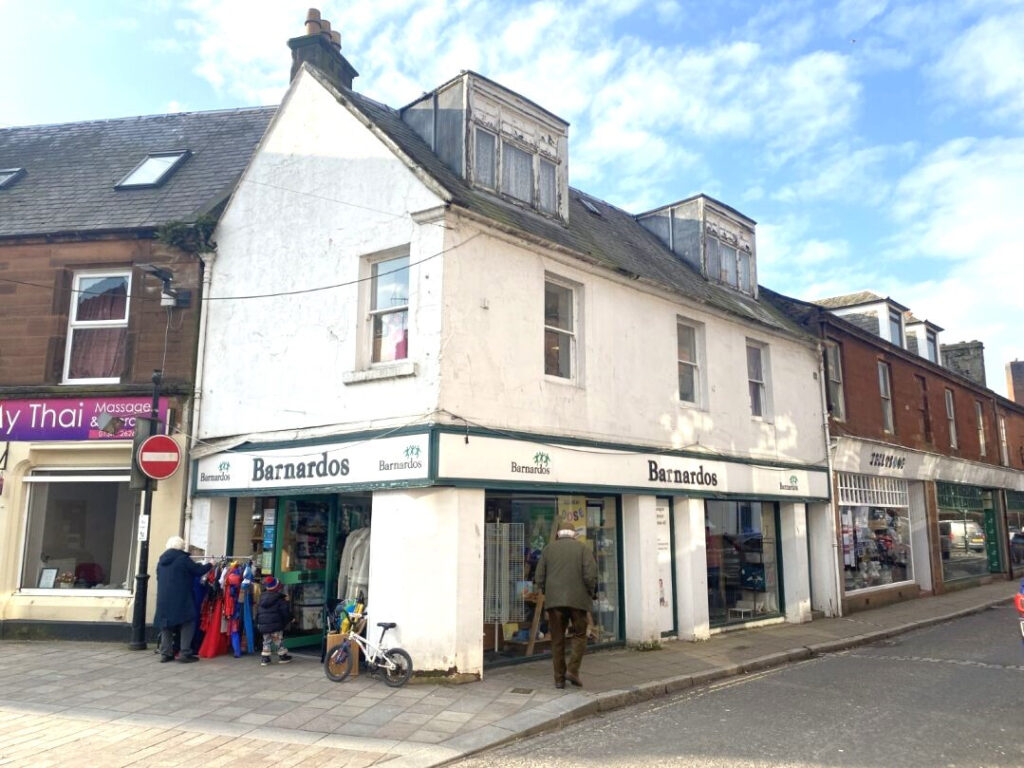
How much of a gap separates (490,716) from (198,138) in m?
12.8

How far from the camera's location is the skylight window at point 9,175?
14.3 m

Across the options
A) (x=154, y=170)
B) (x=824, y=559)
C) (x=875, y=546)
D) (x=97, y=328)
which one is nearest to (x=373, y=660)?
(x=97, y=328)

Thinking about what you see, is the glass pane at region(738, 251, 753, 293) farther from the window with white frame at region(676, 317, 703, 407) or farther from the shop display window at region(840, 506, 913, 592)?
the shop display window at region(840, 506, 913, 592)

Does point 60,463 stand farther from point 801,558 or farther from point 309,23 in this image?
point 801,558

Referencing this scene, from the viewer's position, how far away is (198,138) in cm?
1523

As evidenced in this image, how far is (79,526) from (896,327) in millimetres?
20276

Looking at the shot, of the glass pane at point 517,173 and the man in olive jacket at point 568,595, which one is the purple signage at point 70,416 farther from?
the man in olive jacket at point 568,595

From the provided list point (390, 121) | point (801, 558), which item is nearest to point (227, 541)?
point (390, 121)

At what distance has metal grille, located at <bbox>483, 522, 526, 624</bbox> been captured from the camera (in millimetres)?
10023

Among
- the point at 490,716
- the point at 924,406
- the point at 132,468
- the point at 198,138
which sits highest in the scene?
the point at 198,138

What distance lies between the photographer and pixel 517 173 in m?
11.7

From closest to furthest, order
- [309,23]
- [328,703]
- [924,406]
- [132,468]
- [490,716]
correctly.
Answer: [490,716]
[328,703]
[132,468]
[309,23]
[924,406]

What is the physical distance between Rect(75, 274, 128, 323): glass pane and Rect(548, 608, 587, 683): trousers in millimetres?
8556

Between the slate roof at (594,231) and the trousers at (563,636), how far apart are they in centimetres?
488
